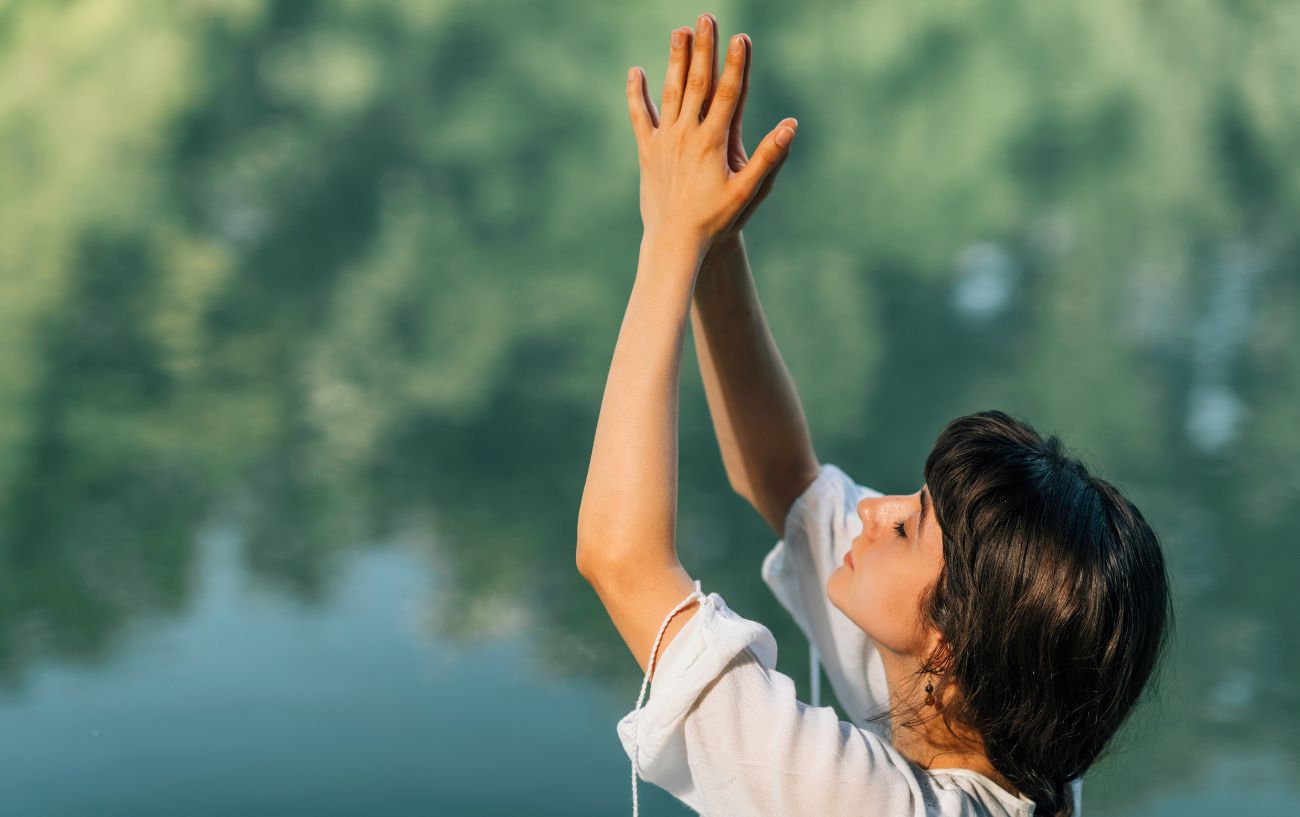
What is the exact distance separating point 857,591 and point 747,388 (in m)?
0.15

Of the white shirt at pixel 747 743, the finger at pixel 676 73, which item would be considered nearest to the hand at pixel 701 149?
the finger at pixel 676 73

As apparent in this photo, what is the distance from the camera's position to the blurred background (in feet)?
5.02

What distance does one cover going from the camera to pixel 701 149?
66cm

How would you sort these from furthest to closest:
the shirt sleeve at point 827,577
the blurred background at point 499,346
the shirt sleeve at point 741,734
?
the blurred background at point 499,346, the shirt sleeve at point 827,577, the shirt sleeve at point 741,734

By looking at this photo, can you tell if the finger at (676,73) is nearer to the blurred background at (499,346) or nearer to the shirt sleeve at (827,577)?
the shirt sleeve at (827,577)

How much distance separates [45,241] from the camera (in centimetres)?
275

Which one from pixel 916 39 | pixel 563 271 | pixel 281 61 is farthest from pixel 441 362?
pixel 916 39

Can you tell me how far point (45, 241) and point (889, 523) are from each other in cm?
245

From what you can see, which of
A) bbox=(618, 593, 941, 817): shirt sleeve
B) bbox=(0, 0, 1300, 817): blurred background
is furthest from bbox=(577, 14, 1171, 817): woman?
bbox=(0, 0, 1300, 817): blurred background

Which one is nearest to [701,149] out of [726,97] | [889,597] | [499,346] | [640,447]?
[726,97]

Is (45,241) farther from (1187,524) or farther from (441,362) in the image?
(1187,524)

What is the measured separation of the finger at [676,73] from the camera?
647 millimetres

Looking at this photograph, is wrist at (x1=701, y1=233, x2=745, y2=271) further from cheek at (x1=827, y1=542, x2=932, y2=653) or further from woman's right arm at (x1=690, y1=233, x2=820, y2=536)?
cheek at (x1=827, y1=542, x2=932, y2=653)

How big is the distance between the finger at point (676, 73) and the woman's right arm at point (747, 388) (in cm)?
11
